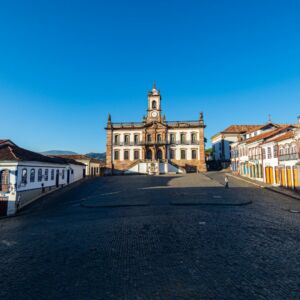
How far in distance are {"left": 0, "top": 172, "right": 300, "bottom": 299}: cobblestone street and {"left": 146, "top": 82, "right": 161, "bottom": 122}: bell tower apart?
39.5 meters

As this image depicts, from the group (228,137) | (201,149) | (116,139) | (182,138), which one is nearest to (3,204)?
(116,139)

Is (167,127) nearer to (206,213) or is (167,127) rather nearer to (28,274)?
(206,213)

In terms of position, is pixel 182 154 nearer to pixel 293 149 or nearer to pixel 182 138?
pixel 182 138

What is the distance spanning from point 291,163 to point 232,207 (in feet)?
41.0

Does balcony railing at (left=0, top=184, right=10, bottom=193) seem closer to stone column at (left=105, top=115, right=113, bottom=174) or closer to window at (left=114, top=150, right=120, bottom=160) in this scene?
stone column at (left=105, top=115, right=113, bottom=174)

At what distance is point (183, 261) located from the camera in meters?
6.82

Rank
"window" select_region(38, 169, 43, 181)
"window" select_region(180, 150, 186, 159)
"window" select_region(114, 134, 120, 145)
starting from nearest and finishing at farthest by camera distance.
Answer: "window" select_region(38, 169, 43, 181) → "window" select_region(180, 150, 186, 159) → "window" select_region(114, 134, 120, 145)

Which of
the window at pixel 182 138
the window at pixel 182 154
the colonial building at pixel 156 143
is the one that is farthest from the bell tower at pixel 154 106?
the window at pixel 182 154

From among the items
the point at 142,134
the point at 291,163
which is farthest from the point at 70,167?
the point at 291,163

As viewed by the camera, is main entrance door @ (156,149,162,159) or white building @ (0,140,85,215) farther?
main entrance door @ (156,149,162,159)

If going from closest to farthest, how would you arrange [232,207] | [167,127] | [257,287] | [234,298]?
[234,298] → [257,287] → [232,207] → [167,127]

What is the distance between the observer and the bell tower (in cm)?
5106

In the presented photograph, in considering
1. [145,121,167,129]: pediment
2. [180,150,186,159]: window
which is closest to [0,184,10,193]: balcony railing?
[145,121,167,129]: pediment

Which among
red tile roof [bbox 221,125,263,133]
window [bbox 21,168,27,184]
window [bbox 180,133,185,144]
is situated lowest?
window [bbox 21,168,27,184]
